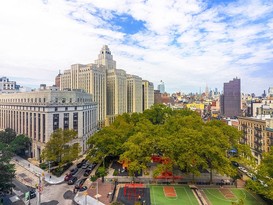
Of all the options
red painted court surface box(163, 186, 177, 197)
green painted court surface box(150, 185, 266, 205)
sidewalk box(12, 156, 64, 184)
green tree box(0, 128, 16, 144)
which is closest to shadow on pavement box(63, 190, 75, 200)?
sidewalk box(12, 156, 64, 184)

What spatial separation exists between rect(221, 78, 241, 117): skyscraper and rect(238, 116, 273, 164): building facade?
241 ft

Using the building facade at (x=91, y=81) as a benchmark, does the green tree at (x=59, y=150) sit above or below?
below

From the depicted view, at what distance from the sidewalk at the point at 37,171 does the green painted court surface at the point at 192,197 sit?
72.8 ft

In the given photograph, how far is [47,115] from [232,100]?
12205cm

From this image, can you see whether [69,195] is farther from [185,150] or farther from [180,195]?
[185,150]

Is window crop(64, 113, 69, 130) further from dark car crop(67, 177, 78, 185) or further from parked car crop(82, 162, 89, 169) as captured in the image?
dark car crop(67, 177, 78, 185)

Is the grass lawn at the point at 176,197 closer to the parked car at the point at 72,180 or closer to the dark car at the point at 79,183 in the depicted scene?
the dark car at the point at 79,183

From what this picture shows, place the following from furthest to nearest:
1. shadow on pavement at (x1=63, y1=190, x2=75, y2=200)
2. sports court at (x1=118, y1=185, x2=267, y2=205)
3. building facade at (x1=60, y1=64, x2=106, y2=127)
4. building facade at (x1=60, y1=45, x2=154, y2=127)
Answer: building facade at (x1=60, y1=45, x2=154, y2=127), building facade at (x1=60, y1=64, x2=106, y2=127), shadow on pavement at (x1=63, y1=190, x2=75, y2=200), sports court at (x1=118, y1=185, x2=267, y2=205)

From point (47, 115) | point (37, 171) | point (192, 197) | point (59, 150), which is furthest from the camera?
point (47, 115)

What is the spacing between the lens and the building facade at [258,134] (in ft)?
176

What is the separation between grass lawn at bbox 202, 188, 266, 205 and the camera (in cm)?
3491

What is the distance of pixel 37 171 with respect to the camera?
168ft

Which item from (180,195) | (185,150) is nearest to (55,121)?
(185,150)

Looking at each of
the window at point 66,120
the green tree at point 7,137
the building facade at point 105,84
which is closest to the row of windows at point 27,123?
the green tree at point 7,137
